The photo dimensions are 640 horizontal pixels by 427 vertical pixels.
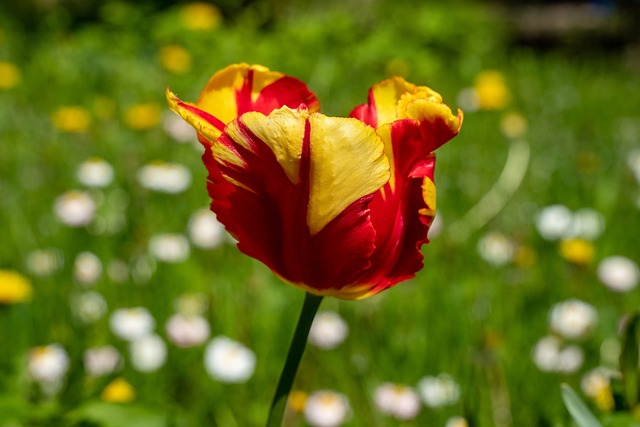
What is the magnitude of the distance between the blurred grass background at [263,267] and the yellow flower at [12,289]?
0.01 metres

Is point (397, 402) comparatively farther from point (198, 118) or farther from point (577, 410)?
point (198, 118)

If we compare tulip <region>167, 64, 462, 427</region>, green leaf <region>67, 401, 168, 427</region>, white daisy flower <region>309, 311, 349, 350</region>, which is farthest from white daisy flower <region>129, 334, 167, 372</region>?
tulip <region>167, 64, 462, 427</region>

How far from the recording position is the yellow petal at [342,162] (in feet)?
1.73

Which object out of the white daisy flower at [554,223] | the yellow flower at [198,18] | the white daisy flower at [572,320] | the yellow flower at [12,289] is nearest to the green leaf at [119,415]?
the yellow flower at [12,289]

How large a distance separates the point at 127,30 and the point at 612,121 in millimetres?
2095

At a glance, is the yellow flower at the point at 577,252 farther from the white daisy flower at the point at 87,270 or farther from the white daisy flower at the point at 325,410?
the white daisy flower at the point at 87,270

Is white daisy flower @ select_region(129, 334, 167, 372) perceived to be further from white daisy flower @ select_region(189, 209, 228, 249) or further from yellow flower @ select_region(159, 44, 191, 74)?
yellow flower @ select_region(159, 44, 191, 74)

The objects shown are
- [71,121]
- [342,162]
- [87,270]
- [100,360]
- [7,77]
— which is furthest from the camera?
[7,77]

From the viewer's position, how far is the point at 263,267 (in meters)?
1.65

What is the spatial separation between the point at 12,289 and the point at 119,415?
1.80 ft

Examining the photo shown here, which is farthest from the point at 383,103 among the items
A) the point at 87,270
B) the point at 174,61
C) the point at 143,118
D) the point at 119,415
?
the point at 174,61

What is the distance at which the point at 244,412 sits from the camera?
124cm

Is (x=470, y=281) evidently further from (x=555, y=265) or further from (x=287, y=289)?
(x=287, y=289)

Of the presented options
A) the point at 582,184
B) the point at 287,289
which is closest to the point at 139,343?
the point at 287,289
